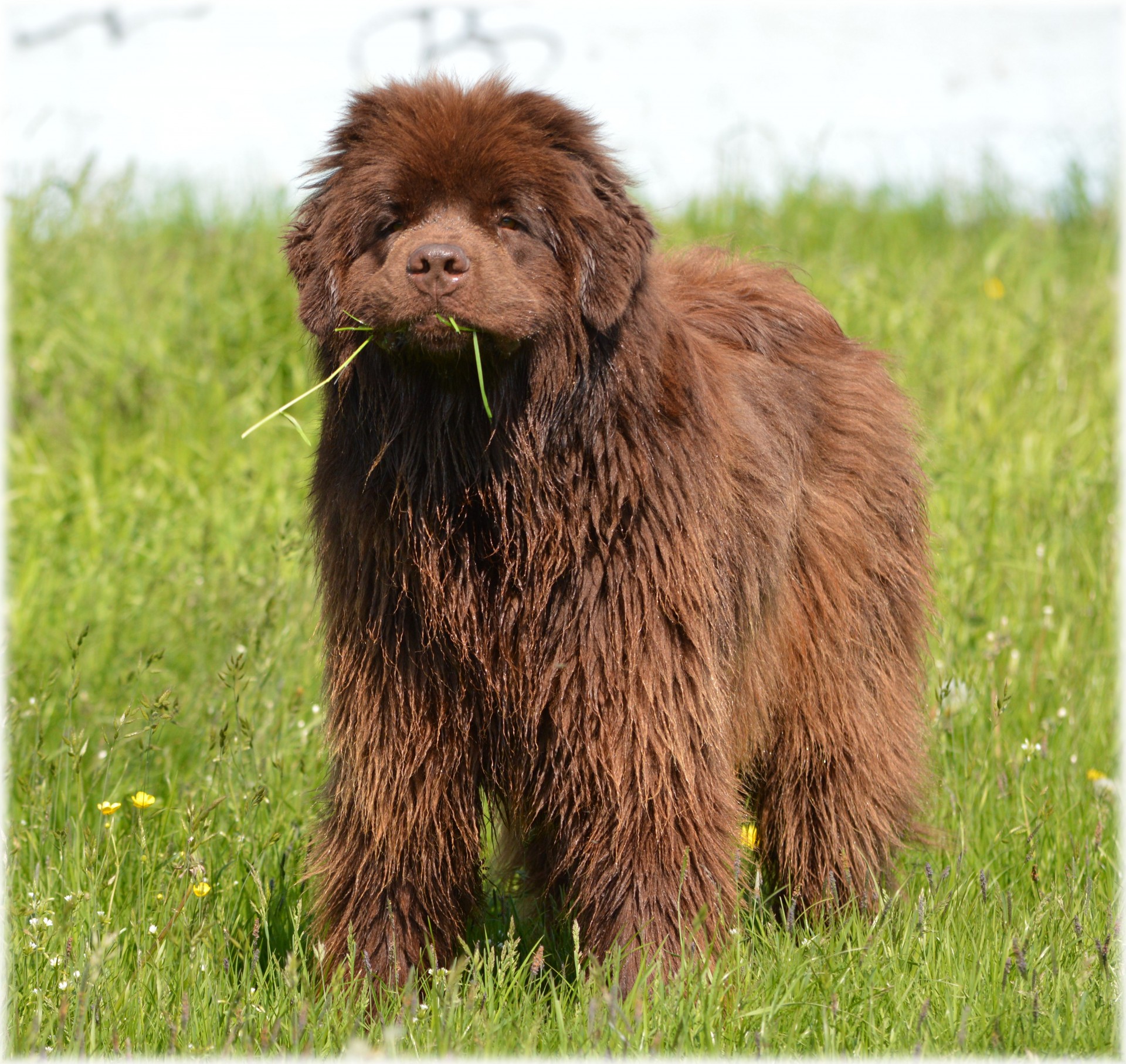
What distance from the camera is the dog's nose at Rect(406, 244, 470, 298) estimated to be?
10.0ft

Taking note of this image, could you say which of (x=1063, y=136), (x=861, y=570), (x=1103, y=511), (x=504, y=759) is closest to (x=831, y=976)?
(x=504, y=759)

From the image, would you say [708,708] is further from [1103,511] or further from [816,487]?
[1103,511]

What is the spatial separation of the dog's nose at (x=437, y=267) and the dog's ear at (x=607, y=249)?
1.14ft

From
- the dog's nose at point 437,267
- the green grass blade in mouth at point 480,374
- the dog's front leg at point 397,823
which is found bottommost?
the dog's front leg at point 397,823

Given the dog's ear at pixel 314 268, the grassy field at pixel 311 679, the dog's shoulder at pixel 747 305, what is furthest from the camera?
the dog's shoulder at pixel 747 305

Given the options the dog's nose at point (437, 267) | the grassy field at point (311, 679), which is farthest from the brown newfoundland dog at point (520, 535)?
the grassy field at point (311, 679)

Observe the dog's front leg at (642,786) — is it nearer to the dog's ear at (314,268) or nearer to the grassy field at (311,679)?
the grassy field at (311,679)

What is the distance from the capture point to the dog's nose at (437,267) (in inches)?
120

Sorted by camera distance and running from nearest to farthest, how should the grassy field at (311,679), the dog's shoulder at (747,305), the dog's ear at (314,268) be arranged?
1. the grassy field at (311,679)
2. the dog's ear at (314,268)
3. the dog's shoulder at (747,305)

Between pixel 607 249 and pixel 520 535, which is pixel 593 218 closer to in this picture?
pixel 607 249

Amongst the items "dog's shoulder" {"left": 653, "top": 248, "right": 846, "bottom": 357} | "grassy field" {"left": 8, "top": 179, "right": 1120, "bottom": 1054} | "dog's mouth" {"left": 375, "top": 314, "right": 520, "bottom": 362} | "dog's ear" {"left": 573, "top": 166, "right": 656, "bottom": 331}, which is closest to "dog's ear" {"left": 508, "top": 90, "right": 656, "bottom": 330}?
"dog's ear" {"left": 573, "top": 166, "right": 656, "bottom": 331}

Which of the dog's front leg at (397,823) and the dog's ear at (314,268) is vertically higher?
the dog's ear at (314,268)

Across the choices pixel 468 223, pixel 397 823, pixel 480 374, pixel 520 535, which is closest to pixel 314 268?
pixel 468 223

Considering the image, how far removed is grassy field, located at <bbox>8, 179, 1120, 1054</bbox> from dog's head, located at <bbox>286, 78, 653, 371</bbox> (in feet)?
4.27
